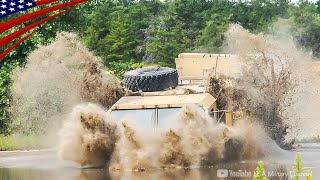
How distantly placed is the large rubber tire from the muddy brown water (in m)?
2.17

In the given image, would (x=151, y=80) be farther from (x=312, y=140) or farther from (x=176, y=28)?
(x=176, y=28)

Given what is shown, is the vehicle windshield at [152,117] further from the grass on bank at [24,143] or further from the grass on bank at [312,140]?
the grass on bank at [24,143]

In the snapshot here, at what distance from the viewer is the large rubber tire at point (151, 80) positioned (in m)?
19.3

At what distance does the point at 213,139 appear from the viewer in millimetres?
17562

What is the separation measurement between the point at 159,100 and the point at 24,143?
9.68 m

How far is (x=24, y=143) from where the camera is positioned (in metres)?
27.1

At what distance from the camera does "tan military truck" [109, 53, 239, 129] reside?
1780 cm

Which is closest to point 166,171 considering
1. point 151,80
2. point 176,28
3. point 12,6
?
point 151,80

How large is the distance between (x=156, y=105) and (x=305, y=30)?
130 feet

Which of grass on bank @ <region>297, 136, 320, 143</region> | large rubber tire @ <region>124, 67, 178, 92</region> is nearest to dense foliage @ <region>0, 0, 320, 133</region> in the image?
grass on bank @ <region>297, 136, 320, 143</region>

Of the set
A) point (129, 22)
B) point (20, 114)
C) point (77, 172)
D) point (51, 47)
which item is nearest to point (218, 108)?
point (77, 172)

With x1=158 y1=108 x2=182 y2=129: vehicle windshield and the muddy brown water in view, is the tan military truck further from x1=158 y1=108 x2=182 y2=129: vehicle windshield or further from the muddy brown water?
the muddy brown water

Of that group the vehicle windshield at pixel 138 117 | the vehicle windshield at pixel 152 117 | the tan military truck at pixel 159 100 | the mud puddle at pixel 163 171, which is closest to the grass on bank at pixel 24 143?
the mud puddle at pixel 163 171

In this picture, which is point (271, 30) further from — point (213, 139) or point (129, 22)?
point (213, 139)
